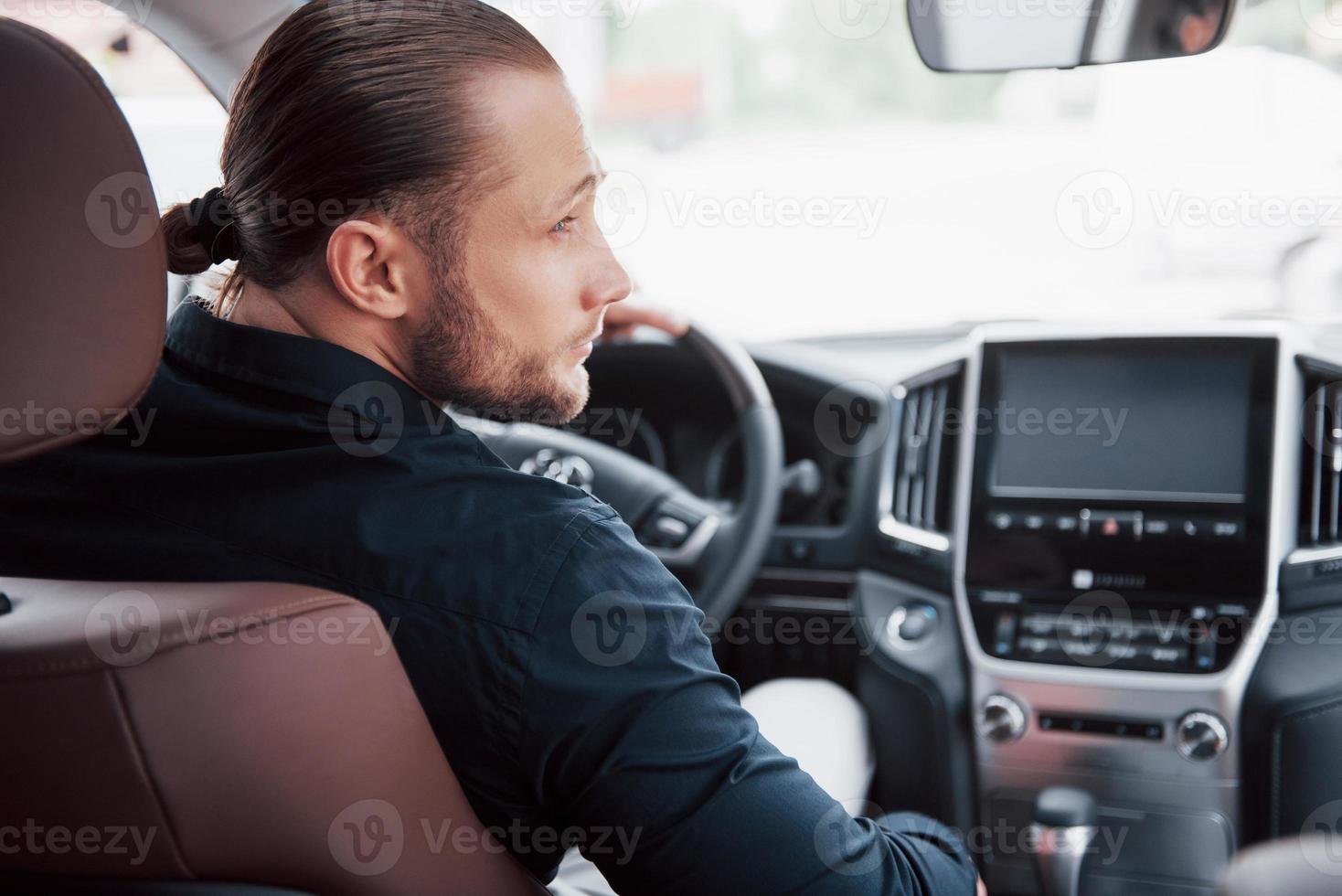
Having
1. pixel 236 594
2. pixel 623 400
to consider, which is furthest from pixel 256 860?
pixel 623 400

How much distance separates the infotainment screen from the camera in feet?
6.82

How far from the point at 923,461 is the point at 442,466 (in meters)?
1.44

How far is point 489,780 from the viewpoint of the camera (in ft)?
3.52

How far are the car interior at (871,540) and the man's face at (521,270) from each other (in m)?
0.20

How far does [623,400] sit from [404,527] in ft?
5.65
